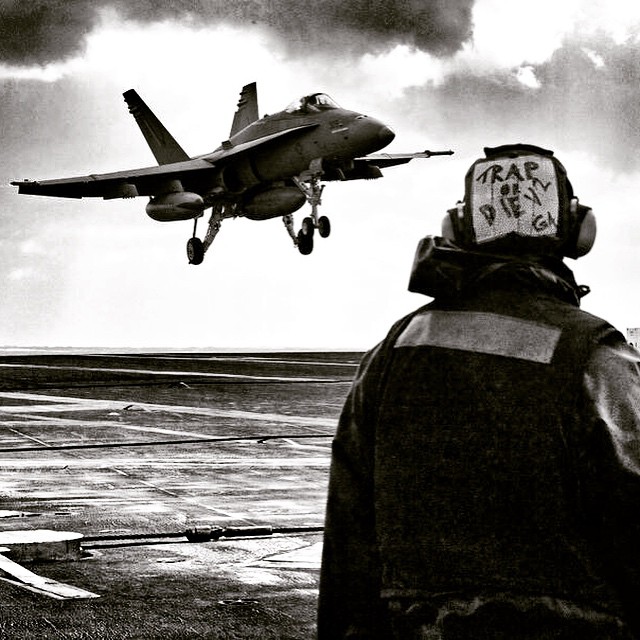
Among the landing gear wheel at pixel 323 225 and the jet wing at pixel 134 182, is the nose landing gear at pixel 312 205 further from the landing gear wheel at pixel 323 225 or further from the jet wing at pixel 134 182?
the jet wing at pixel 134 182

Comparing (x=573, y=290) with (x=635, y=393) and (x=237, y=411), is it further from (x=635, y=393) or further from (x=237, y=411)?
(x=237, y=411)

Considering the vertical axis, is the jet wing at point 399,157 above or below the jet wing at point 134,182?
above

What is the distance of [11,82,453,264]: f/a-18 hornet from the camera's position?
3475 centimetres

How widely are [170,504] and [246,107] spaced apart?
42.3m

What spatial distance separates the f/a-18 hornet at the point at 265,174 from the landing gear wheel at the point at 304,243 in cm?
3

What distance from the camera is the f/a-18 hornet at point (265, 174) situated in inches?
1368

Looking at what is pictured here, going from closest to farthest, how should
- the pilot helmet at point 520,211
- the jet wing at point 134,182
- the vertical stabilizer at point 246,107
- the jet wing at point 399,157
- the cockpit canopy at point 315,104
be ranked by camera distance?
1. the pilot helmet at point 520,211
2. the cockpit canopy at point 315,104
3. the jet wing at point 134,182
4. the jet wing at point 399,157
5. the vertical stabilizer at point 246,107

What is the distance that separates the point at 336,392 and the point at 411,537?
21.4 metres

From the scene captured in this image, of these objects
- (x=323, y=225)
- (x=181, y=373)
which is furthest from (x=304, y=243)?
(x=181, y=373)

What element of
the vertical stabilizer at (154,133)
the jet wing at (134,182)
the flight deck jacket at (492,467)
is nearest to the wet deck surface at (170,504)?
the flight deck jacket at (492,467)

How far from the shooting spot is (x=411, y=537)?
2.68 meters

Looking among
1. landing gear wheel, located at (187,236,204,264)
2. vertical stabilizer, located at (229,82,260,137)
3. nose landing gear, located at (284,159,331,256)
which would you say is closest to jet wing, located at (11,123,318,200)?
landing gear wheel, located at (187,236,204,264)

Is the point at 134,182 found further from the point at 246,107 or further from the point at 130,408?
the point at 130,408

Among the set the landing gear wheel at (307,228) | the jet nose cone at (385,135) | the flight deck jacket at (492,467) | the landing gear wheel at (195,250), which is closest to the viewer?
the flight deck jacket at (492,467)
